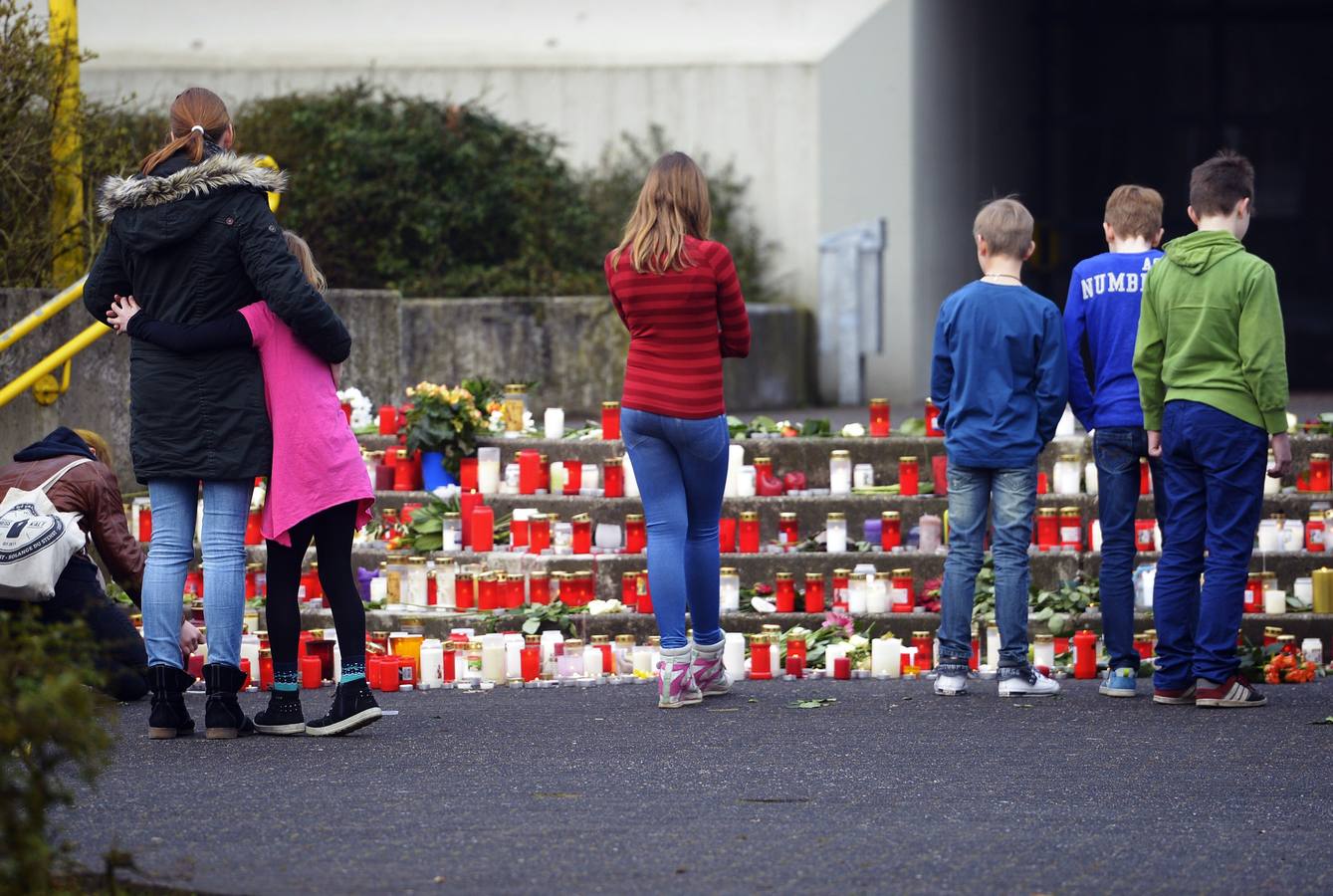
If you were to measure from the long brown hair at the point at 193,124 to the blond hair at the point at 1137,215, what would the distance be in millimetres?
3180

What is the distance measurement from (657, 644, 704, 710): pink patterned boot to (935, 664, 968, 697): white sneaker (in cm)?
95

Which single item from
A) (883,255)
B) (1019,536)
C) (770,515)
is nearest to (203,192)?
(1019,536)

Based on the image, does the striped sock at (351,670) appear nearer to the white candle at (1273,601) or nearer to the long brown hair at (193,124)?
the long brown hair at (193,124)

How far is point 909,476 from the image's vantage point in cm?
919

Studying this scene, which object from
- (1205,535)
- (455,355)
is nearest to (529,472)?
(1205,535)

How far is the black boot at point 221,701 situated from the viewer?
5836 mm

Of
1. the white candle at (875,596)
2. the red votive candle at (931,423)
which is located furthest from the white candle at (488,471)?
the red votive candle at (931,423)

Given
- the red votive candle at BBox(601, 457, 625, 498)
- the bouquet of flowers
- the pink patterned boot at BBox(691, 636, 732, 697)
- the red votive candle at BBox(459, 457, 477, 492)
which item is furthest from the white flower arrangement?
the pink patterned boot at BBox(691, 636, 732, 697)

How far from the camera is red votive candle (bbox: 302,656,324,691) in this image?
7.36 meters

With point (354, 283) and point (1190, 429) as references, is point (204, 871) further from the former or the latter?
point (354, 283)

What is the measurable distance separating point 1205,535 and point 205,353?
3440 millimetres

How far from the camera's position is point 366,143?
14859mm

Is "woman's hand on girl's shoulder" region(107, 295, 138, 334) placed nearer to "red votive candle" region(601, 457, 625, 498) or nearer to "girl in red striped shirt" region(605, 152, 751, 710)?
"girl in red striped shirt" region(605, 152, 751, 710)

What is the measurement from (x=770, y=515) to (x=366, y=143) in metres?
6.87
